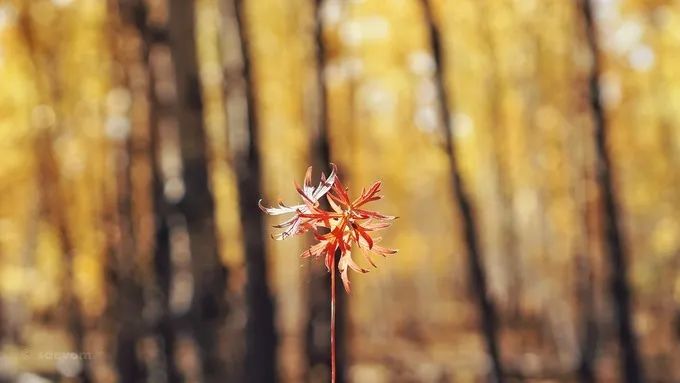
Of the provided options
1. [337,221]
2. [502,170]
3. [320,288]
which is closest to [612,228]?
[320,288]

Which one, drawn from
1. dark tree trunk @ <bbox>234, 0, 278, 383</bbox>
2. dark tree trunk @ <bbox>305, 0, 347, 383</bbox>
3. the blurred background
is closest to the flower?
the blurred background

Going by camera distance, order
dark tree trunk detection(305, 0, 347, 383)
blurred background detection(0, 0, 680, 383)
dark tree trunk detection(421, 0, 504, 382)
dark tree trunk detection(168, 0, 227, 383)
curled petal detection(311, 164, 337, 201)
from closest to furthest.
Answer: curled petal detection(311, 164, 337, 201) < dark tree trunk detection(168, 0, 227, 383) < blurred background detection(0, 0, 680, 383) < dark tree trunk detection(305, 0, 347, 383) < dark tree trunk detection(421, 0, 504, 382)

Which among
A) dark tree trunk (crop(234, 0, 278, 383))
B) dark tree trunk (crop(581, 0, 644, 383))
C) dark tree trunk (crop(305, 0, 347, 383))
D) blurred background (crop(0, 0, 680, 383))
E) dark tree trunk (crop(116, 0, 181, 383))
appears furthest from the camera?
dark tree trunk (crop(581, 0, 644, 383))

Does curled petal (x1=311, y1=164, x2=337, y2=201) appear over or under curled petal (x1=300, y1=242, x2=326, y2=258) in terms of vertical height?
over

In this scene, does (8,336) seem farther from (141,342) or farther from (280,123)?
(141,342)

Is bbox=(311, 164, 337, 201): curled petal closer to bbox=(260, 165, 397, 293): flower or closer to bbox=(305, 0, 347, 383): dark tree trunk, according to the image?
bbox=(260, 165, 397, 293): flower

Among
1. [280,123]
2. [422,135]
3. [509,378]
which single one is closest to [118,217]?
[280,123]
